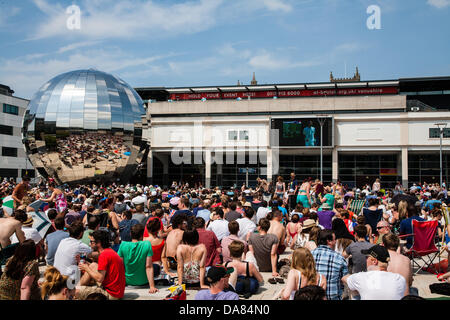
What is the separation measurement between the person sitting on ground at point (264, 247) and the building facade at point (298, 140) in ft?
102

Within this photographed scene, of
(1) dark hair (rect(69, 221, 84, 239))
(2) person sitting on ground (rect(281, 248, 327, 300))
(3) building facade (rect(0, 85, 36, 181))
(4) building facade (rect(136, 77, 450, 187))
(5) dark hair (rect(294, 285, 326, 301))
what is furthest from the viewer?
(3) building facade (rect(0, 85, 36, 181))

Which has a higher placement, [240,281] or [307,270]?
[307,270]

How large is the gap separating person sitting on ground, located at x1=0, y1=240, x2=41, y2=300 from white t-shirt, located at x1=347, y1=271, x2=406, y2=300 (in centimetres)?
415

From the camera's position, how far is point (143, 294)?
662 centimetres

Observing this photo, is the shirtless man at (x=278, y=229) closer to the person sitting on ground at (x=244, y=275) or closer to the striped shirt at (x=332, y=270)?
the person sitting on ground at (x=244, y=275)

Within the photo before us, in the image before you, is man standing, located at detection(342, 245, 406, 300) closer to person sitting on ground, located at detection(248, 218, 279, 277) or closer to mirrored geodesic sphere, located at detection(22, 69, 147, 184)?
person sitting on ground, located at detection(248, 218, 279, 277)

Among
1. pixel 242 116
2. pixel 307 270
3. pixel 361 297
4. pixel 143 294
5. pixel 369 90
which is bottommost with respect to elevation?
pixel 143 294

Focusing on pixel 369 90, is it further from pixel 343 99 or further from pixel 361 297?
pixel 361 297

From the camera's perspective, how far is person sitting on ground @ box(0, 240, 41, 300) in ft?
16.0

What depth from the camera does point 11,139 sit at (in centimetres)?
5219

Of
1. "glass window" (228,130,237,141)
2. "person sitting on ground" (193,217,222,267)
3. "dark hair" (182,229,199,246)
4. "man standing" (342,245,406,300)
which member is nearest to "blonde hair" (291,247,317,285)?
"man standing" (342,245,406,300)

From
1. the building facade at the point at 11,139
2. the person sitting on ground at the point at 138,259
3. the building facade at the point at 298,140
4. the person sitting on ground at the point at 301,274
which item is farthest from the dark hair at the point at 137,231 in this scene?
the building facade at the point at 11,139
